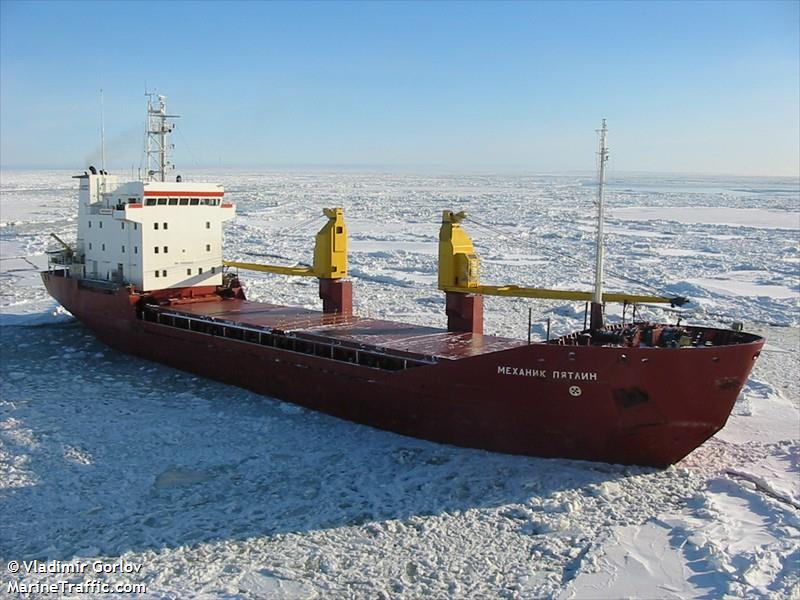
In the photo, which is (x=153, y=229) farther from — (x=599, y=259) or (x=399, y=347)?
(x=599, y=259)

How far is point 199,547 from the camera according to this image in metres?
6.38

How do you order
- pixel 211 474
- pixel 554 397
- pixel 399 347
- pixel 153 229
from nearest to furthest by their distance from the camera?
pixel 211 474 < pixel 554 397 < pixel 399 347 < pixel 153 229

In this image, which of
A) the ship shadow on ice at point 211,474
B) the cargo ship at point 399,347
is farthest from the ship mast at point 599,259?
the ship shadow on ice at point 211,474

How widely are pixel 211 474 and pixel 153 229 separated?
689cm

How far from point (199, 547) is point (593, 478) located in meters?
4.05

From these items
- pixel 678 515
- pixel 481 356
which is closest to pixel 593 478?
pixel 678 515

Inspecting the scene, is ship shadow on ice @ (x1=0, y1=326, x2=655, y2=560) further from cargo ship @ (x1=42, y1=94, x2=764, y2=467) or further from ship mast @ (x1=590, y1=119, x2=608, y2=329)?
ship mast @ (x1=590, y1=119, x2=608, y2=329)

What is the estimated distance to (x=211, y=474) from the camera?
791cm

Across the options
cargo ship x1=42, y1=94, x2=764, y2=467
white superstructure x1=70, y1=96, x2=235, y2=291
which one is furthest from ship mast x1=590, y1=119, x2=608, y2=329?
white superstructure x1=70, y1=96, x2=235, y2=291

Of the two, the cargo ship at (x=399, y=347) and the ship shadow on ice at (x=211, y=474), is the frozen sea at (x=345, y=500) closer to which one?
the ship shadow on ice at (x=211, y=474)

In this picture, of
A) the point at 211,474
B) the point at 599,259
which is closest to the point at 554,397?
the point at 599,259

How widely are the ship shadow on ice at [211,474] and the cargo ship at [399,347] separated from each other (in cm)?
36

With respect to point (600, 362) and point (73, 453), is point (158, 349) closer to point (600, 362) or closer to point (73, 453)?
point (73, 453)

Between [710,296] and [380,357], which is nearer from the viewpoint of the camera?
[380,357]
